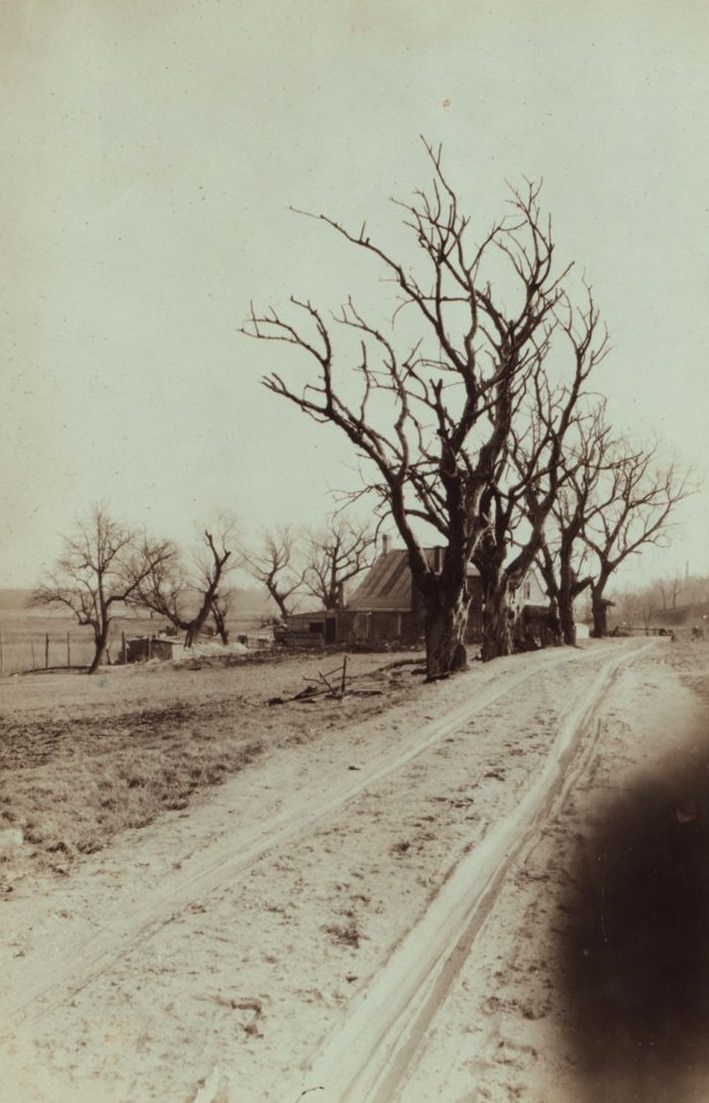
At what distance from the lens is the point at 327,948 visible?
4891 millimetres

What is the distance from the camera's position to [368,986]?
450 cm

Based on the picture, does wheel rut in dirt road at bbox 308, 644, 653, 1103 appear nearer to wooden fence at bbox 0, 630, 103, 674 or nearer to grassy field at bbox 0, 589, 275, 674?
grassy field at bbox 0, 589, 275, 674

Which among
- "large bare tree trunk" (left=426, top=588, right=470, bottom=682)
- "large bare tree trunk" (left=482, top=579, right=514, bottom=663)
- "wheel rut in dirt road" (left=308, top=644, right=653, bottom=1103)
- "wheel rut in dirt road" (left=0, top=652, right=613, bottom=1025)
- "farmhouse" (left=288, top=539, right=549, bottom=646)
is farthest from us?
"farmhouse" (left=288, top=539, right=549, bottom=646)

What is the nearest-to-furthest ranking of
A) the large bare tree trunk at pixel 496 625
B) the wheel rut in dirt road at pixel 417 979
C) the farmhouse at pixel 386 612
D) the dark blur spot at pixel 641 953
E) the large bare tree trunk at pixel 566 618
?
1. the wheel rut in dirt road at pixel 417 979
2. the dark blur spot at pixel 641 953
3. the large bare tree trunk at pixel 496 625
4. the large bare tree trunk at pixel 566 618
5. the farmhouse at pixel 386 612

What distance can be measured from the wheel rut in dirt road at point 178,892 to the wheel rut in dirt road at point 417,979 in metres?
1.59

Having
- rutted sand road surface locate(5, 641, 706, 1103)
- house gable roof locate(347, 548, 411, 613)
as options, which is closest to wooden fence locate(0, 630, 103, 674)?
house gable roof locate(347, 548, 411, 613)

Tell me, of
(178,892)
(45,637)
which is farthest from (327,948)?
(45,637)

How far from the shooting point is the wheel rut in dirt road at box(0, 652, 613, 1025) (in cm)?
441

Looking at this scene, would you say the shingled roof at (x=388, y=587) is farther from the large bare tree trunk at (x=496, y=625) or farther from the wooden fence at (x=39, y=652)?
the large bare tree trunk at (x=496, y=625)

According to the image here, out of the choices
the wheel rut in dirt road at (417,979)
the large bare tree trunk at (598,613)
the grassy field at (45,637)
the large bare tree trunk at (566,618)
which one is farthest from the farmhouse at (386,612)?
the wheel rut in dirt road at (417,979)

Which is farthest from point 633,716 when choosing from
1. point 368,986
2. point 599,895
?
point 368,986

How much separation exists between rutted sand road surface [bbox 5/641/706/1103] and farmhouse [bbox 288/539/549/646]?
32263mm

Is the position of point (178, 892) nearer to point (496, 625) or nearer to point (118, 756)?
point (118, 756)

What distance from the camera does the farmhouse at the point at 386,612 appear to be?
41281mm
